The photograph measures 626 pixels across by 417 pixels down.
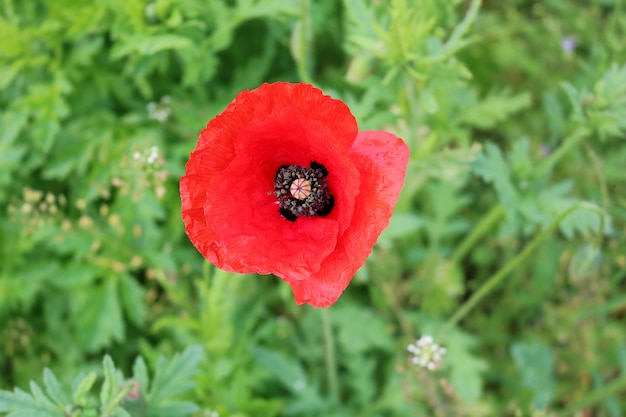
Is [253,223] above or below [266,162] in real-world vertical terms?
below

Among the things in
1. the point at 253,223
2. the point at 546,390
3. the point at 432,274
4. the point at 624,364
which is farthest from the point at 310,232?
the point at 624,364

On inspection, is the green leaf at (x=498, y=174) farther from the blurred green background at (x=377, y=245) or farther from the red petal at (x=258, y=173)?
the red petal at (x=258, y=173)

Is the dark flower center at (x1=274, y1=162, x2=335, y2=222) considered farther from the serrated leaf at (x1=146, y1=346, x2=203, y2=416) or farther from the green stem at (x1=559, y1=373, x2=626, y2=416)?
the green stem at (x1=559, y1=373, x2=626, y2=416)

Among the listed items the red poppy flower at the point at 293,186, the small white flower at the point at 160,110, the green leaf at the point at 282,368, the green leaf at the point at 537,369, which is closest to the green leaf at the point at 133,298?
the green leaf at the point at 282,368

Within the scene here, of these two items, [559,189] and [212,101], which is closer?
[559,189]

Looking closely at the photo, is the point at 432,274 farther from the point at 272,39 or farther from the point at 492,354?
the point at 272,39

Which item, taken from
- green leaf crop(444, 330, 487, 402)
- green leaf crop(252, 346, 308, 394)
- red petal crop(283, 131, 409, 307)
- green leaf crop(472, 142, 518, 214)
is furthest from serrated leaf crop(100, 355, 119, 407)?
green leaf crop(444, 330, 487, 402)

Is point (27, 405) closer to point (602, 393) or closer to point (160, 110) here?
point (160, 110)

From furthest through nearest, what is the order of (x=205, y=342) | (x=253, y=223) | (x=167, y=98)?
(x=167, y=98)
(x=205, y=342)
(x=253, y=223)
